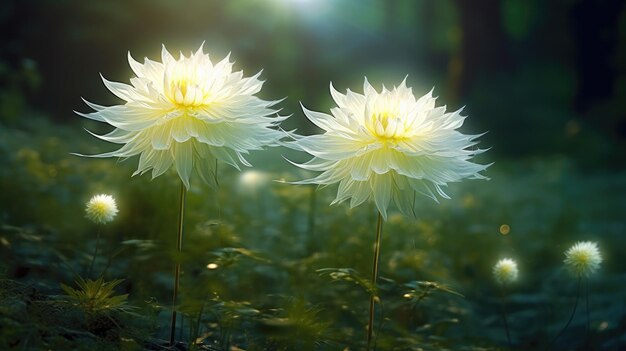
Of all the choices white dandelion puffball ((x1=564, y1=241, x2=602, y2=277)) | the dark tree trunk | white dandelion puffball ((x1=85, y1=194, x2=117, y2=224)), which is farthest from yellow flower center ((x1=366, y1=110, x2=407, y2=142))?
the dark tree trunk

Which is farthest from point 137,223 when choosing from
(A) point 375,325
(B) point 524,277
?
(B) point 524,277

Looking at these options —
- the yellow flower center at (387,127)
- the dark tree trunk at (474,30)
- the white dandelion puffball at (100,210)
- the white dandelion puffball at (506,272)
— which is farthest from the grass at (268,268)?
the dark tree trunk at (474,30)

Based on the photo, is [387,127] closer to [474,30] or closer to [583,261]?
[583,261]

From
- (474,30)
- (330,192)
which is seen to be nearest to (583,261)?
(330,192)

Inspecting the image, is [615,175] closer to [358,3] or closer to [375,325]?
[375,325]

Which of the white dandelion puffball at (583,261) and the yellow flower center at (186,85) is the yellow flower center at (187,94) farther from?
the white dandelion puffball at (583,261)

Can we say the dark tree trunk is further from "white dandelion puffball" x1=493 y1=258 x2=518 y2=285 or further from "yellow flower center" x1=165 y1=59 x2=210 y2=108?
"yellow flower center" x1=165 y1=59 x2=210 y2=108

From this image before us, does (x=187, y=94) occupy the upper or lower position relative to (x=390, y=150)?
upper
